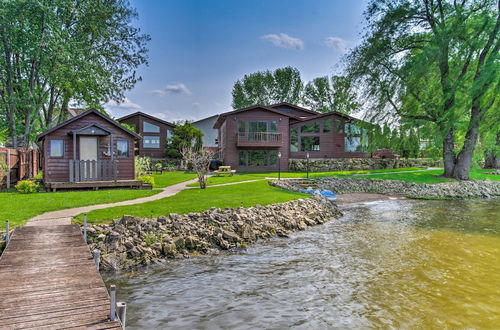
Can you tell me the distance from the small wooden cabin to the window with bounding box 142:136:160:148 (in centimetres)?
2035

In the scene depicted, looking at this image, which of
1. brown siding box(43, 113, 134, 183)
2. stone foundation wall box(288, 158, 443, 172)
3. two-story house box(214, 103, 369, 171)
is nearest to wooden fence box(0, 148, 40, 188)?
brown siding box(43, 113, 134, 183)

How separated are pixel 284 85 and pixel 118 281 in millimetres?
54341

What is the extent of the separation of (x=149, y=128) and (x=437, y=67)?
2826 cm

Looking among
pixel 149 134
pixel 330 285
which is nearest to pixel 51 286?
pixel 330 285

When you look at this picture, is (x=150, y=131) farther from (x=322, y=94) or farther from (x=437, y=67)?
(x=322, y=94)

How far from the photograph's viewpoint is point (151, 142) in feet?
124

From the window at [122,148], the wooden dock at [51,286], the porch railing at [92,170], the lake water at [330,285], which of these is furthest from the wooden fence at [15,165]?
the lake water at [330,285]

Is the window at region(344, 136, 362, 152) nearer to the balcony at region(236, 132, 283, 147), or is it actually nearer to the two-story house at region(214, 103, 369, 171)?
the two-story house at region(214, 103, 369, 171)

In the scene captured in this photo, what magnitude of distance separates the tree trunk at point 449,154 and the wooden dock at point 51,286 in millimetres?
24701

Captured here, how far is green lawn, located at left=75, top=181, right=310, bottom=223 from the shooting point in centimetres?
1025

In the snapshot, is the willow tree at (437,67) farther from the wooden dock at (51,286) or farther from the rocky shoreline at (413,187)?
the wooden dock at (51,286)

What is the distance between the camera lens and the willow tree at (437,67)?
20922mm

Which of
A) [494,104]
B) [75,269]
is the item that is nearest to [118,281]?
[75,269]

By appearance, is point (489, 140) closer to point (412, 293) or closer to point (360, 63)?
point (360, 63)
